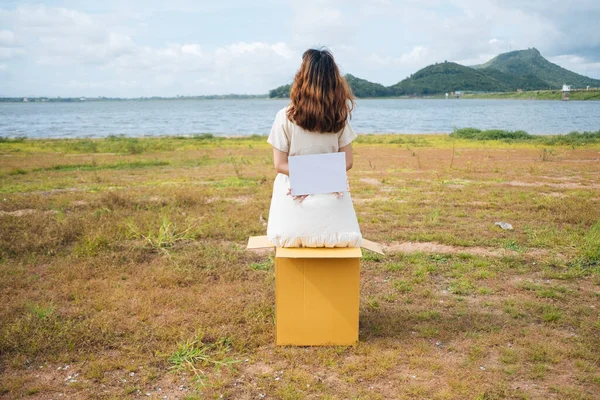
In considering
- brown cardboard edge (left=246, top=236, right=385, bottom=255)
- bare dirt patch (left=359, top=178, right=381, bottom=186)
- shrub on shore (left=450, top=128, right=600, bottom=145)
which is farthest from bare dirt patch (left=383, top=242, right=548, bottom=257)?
shrub on shore (left=450, top=128, right=600, bottom=145)

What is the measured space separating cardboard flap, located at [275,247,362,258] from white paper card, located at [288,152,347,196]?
432 mm

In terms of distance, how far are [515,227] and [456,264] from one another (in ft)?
6.67

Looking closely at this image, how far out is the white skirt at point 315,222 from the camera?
11.4 ft

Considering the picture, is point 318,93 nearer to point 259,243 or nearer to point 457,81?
point 259,243

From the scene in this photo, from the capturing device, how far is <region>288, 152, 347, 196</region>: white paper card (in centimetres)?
332

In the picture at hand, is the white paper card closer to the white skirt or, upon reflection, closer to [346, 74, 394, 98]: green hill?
the white skirt

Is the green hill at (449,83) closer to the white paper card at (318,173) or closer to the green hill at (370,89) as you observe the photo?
the green hill at (370,89)

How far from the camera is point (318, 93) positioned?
3.21 m

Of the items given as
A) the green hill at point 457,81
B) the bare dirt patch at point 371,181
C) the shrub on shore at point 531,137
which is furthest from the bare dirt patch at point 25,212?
the green hill at point 457,81

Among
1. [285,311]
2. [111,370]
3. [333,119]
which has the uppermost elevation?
[333,119]

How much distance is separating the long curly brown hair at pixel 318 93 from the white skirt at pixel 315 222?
21.6 inches

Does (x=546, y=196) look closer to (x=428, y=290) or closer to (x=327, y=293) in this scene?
(x=428, y=290)

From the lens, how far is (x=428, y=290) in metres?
4.70

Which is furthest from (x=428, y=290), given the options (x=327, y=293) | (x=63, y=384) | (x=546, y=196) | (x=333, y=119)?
(x=546, y=196)
